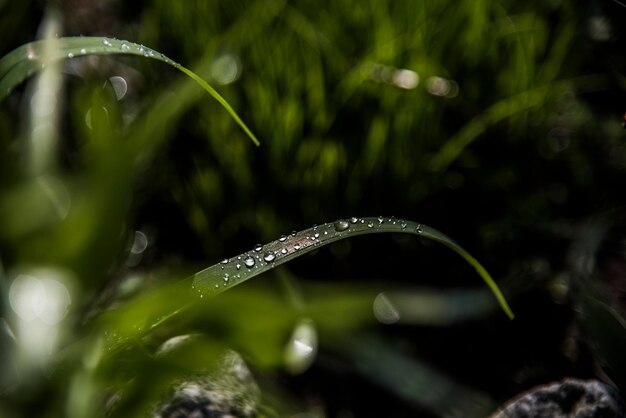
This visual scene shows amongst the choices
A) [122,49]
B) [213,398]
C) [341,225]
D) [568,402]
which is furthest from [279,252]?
[568,402]


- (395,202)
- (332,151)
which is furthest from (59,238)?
(395,202)

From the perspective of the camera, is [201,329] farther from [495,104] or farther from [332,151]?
[495,104]

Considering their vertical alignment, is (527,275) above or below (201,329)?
below

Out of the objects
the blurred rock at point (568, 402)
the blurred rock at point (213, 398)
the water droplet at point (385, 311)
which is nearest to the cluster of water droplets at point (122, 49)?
the blurred rock at point (213, 398)

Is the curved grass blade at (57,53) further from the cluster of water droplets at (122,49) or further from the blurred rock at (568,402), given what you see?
the blurred rock at (568,402)

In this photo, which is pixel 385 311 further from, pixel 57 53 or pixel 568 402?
pixel 57 53

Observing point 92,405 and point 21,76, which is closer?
point 92,405
